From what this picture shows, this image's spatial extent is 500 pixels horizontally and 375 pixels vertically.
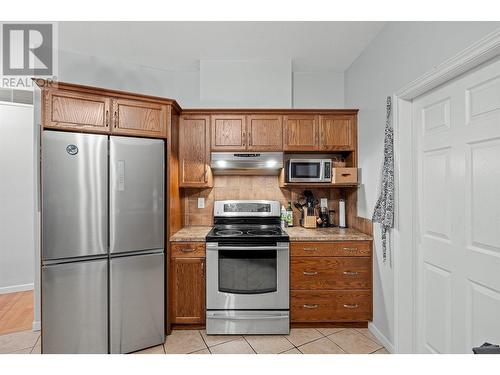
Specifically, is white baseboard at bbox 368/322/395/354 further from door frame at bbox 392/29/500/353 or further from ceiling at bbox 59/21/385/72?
ceiling at bbox 59/21/385/72

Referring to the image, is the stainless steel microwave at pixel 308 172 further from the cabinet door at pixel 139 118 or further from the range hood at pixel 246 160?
the cabinet door at pixel 139 118

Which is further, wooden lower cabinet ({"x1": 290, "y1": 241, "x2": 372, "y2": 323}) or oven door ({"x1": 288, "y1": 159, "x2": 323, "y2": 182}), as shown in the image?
oven door ({"x1": 288, "y1": 159, "x2": 323, "y2": 182})

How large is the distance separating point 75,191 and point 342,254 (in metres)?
2.34

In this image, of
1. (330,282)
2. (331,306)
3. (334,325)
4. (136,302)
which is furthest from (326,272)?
(136,302)

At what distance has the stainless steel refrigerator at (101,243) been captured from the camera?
1.96 meters

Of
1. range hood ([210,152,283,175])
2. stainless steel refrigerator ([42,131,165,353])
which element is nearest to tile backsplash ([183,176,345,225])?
range hood ([210,152,283,175])

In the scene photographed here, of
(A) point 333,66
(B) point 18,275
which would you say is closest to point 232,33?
(A) point 333,66

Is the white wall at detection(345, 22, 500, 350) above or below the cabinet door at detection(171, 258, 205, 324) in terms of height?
above

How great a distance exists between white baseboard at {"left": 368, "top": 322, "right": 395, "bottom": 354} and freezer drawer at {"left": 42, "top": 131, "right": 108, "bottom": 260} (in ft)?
8.06

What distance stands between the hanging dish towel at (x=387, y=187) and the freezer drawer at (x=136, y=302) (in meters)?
1.94

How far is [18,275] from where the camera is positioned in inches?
134

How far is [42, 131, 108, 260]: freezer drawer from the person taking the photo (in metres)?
1.94

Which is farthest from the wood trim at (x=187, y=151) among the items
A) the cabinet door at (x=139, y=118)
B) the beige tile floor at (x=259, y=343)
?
the beige tile floor at (x=259, y=343)

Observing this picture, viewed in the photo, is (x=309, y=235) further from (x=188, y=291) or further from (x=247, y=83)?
(x=247, y=83)
